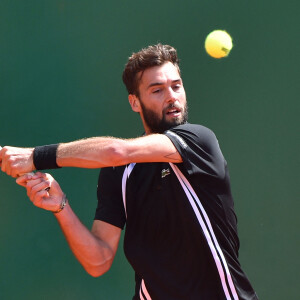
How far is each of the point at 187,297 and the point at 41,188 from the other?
0.82 meters

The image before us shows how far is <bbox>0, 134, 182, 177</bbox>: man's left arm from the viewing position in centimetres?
246

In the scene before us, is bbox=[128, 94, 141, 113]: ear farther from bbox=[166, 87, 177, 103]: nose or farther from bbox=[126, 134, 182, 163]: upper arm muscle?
bbox=[126, 134, 182, 163]: upper arm muscle

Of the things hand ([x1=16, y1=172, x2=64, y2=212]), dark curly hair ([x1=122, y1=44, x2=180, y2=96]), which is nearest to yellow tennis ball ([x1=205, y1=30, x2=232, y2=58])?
dark curly hair ([x1=122, y1=44, x2=180, y2=96])

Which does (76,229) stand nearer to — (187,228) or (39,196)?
(39,196)

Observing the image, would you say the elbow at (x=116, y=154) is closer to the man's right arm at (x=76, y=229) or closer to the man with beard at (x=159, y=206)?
the man with beard at (x=159, y=206)

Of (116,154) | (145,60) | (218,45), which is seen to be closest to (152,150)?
(116,154)

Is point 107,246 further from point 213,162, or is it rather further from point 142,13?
point 142,13

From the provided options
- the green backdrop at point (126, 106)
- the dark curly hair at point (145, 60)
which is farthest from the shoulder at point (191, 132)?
the green backdrop at point (126, 106)

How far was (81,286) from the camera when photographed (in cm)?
368

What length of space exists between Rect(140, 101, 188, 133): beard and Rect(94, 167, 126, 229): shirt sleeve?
31 cm

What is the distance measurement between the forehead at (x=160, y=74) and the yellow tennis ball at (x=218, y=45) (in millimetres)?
455

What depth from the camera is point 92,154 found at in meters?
2.46

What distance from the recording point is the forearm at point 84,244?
9.13ft

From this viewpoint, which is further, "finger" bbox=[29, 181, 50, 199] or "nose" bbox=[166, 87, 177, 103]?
"nose" bbox=[166, 87, 177, 103]
